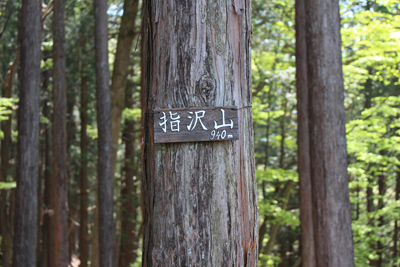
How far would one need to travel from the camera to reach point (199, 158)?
1.80 metres

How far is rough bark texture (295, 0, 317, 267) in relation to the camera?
7285 mm

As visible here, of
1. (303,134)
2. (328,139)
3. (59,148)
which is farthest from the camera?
(59,148)

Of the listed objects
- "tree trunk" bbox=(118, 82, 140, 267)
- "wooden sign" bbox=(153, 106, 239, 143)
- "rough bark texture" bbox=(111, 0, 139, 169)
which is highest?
"rough bark texture" bbox=(111, 0, 139, 169)

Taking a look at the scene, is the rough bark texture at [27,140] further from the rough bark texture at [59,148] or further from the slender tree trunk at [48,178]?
the slender tree trunk at [48,178]

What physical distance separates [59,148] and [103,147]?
1.81 metres

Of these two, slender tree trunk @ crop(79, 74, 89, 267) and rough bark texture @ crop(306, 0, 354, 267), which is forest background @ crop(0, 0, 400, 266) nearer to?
slender tree trunk @ crop(79, 74, 89, 267)

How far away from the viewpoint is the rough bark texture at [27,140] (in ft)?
24.3

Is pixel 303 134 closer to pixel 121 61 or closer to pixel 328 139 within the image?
pixel 328 139

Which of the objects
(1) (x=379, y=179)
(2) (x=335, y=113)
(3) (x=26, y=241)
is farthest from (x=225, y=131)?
(1) (x=379, y=179)

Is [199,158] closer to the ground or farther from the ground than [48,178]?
farther from the ground

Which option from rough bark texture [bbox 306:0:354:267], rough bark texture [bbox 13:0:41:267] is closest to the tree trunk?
rough bark texture [bbox 13:0:41:267]

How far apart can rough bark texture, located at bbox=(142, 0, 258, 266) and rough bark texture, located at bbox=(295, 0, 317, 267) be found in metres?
5.77

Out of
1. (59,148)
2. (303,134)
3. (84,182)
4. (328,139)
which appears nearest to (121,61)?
(59,148)

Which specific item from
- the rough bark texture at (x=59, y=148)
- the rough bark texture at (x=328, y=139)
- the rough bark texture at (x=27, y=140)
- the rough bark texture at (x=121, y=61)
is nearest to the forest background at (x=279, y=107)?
the rough bark texture at (x=121, y=61)
